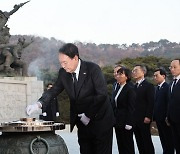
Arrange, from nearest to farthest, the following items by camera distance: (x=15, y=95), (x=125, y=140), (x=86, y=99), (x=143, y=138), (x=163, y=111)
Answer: (x=86, y=99) → (x=125, y=140) → (x=143, y=138) → (x=163, y=111) → (x=15, y=95)

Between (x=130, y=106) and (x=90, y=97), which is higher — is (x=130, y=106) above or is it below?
below

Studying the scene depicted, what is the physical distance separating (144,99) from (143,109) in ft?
0.51

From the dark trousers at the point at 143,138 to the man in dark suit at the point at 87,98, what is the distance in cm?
220

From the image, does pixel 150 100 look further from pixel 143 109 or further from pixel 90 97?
pixel 90 97

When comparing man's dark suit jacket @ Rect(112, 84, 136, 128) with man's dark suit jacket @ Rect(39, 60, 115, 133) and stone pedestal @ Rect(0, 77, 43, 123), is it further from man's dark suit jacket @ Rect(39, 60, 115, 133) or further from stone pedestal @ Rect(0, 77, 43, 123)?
stone pedestal @ Rect(0, 77, 43, 123)

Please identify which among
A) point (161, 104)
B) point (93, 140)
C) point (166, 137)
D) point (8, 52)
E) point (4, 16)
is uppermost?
point (4, 16)

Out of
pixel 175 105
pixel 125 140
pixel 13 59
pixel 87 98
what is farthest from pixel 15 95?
pixel 87 98

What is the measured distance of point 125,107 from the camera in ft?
18.5

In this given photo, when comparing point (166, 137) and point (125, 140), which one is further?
point (166, 137)

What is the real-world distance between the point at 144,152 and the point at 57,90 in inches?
103

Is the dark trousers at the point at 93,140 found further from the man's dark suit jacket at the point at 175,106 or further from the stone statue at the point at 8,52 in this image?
the stone statue at the point at 8,52

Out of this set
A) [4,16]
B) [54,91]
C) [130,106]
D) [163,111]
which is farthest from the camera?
[4,16]

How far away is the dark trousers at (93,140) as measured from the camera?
4.11 meters

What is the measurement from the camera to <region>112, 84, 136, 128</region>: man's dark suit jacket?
18.3 ft
